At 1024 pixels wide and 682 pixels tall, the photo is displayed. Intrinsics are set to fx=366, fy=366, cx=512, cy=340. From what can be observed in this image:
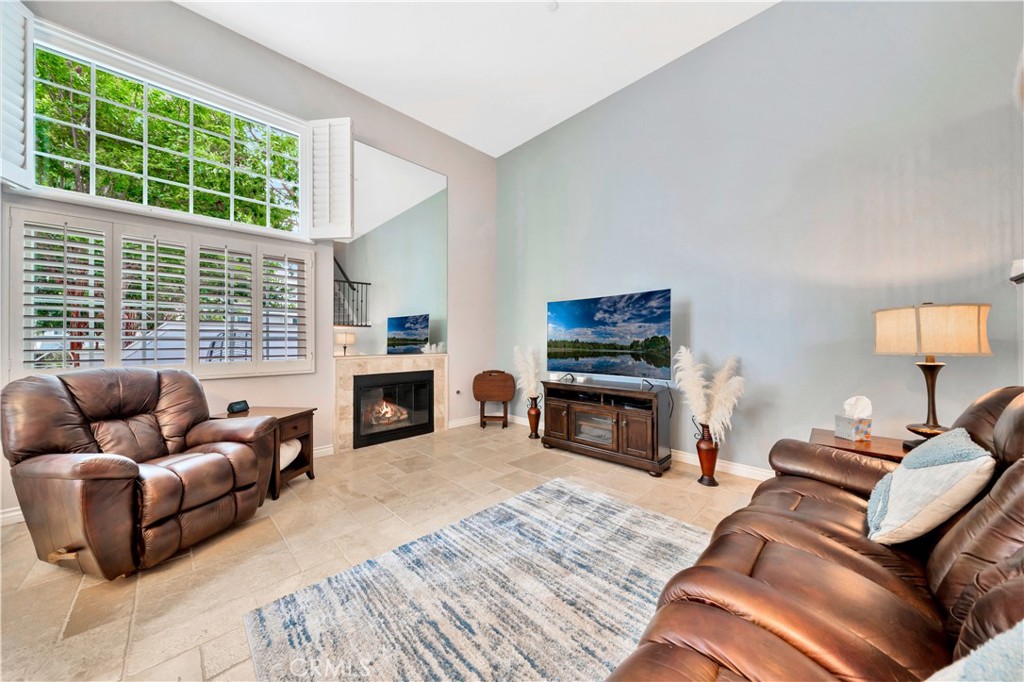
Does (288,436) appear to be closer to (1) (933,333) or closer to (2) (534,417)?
(2) (534,417)

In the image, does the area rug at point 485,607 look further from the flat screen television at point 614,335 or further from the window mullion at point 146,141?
the window mullion at point 146,141

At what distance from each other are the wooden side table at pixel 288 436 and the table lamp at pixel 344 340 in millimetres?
1011

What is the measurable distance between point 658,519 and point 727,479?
1.06 m

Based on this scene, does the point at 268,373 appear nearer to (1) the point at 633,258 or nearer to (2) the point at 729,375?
(1) the point at 633,258

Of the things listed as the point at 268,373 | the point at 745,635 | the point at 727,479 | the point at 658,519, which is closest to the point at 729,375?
the point at 727,479

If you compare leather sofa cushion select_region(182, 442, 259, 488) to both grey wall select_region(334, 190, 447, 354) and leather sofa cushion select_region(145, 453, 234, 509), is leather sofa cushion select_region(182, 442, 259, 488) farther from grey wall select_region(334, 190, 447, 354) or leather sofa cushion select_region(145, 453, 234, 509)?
grey wall select_region(334, 190, 447, 354)

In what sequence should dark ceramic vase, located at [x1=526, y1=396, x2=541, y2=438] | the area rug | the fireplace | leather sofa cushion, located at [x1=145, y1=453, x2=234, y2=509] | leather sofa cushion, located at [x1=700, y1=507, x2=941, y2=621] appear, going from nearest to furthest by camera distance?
leather sofa cushion, located at [x1=700, y1=507, x2=941, y2=621] → the area rug → leather sofa cushion, located at [x1=145, y1=453, x2=234, y2=509] → the fireplace → dark ceramic vase, located at [x1=526, y1=396, x2=541, y2=438]

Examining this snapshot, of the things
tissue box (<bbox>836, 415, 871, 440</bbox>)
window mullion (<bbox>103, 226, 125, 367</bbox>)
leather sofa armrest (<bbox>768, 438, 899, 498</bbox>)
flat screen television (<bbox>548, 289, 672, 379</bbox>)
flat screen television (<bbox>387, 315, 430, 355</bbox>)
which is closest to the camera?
leather sofa armrest (<bbox>768, 438, 899, 498</bbox>)

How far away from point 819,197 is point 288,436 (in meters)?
4.34

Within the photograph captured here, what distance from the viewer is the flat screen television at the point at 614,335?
322 centimetres

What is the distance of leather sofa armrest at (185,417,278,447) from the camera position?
7.45 feet

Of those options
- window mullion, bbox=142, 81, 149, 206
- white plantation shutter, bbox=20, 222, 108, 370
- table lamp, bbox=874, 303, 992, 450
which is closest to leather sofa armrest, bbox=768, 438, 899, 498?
table lamp, bbox=874, 303, 992, 450

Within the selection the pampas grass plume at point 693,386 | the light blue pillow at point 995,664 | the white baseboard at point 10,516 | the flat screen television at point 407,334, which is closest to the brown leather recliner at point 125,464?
the white baseboard at point 10,516

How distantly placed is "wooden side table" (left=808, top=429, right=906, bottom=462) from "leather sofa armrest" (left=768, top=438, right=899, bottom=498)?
0.17 m
